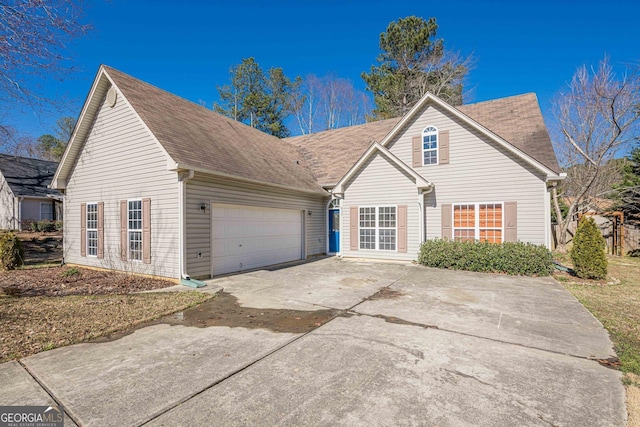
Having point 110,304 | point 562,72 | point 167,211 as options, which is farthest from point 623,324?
point 562,72

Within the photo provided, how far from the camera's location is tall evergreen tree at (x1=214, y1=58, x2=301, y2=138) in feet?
93.6

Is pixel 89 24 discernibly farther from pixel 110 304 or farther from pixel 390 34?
pixel 390 34

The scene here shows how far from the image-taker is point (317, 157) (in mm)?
16828

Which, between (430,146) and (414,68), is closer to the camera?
(430,146)

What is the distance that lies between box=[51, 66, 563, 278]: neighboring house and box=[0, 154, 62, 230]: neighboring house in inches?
596

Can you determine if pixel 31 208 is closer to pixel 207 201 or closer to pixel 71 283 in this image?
pixel 71 283

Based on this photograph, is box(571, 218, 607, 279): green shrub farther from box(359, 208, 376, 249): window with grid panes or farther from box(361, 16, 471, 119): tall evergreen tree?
box(361, 16, 471, 119): tall evergreen tree

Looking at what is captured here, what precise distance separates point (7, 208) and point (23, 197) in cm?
205

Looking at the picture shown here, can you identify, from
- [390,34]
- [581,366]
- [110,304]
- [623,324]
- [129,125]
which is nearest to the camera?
[581,366]

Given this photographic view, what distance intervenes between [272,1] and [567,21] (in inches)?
544

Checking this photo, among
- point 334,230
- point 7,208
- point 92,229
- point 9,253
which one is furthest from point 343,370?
point 7,208

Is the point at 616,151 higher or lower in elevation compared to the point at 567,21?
lower

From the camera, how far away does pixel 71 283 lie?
8422 mm

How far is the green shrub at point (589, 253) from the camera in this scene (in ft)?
28.1
